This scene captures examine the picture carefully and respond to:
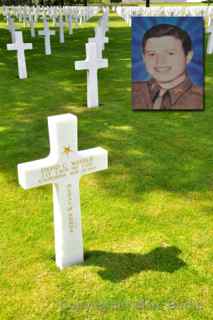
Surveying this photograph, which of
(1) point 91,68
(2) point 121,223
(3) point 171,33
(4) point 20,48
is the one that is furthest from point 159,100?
(4) point 20,48

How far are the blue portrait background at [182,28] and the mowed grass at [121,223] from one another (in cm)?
66

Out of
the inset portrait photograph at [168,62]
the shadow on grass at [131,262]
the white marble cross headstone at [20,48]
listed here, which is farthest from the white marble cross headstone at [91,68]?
the shadow on grass at [131,262]

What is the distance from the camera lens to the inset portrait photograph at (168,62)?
6414 millimetres

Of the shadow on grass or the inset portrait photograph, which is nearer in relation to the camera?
the shadow on grass

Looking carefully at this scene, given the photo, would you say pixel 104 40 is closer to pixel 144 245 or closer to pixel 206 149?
pixel 206 149

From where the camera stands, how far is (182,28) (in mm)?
6410

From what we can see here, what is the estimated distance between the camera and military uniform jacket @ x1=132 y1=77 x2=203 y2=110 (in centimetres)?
673

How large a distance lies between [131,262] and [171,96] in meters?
4.14

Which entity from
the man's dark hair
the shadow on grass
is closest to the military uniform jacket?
the man's dark hair

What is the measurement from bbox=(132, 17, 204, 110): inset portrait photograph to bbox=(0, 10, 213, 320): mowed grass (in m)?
0.25

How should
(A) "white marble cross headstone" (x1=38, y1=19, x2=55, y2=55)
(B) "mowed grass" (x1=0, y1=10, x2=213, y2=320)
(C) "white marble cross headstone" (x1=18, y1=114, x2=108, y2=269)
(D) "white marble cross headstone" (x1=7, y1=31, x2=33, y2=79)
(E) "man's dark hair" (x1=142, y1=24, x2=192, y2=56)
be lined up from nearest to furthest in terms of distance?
(C) "white marble cross headstone" (x1=18, y1=114, x2=108, y2=269), (B) "mowed grass" (x1=0, y1=10, x2=213, y2=320), (E) "man's dark hair" (x1=142, y1=24, x2=192, y2=56), (D) "white marble cross headstone" (x1=7, y1=31, x2=33, y2=79), (A) "white marble cross headstone" (x1=38, y1=19, x2=55, y2=55)

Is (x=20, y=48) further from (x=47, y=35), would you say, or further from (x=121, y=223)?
(x=121, y=223)

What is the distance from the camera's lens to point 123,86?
8.91m

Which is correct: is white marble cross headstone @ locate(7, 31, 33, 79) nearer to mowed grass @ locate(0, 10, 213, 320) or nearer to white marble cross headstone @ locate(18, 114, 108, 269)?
mowed grass @ locate(0, 10, 213, 320)
